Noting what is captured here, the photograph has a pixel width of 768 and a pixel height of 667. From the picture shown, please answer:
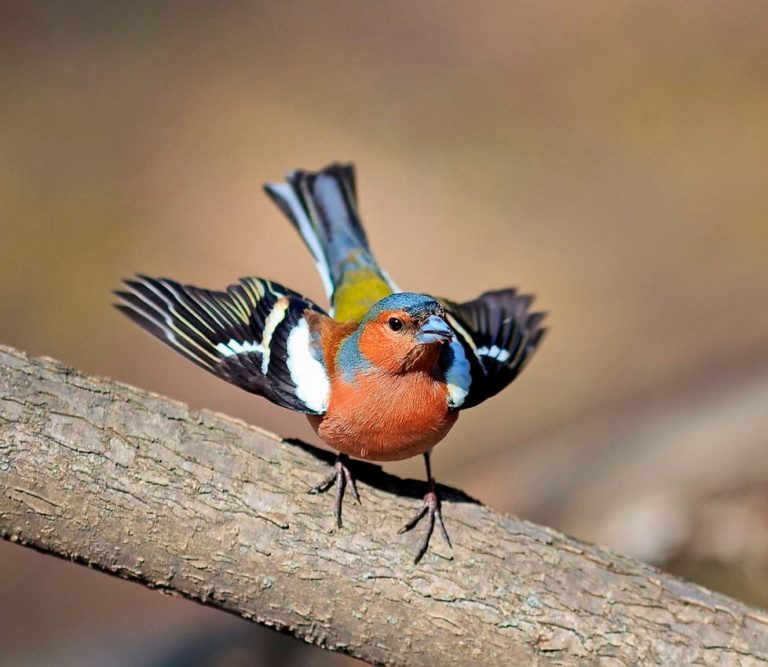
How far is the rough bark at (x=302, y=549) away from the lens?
120 inches

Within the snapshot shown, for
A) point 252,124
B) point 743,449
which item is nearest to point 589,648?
point 743,449

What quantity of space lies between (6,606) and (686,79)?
Result: 6.99 meters

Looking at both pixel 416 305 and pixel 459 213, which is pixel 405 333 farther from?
pixel 459 213

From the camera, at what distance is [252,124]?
855 centimetres

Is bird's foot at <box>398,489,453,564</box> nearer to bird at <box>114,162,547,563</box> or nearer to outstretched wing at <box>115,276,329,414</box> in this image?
bird at <box>114,162,547,563</box>

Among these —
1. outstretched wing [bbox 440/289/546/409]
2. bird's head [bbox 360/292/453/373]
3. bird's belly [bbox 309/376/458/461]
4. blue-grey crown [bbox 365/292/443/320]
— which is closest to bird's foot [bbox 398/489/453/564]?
bird's belly [bbox 309/376/458/461]

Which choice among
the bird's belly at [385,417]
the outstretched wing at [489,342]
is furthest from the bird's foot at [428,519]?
the outstretched wing at [489,342]

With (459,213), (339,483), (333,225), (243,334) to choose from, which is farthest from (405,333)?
(459,213)

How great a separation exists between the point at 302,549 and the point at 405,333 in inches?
30.8

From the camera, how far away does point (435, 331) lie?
3.32 m

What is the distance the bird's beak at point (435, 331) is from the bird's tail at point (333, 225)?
1.09 metres

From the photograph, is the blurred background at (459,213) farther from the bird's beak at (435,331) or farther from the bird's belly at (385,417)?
the bird's beak at (435,331)

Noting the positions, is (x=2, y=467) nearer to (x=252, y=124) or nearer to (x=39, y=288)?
(x=39, y=288)

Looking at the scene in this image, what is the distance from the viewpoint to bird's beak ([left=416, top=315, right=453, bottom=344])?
3307 millimetres
